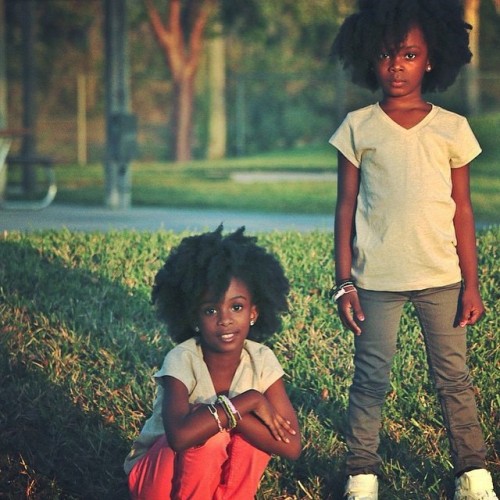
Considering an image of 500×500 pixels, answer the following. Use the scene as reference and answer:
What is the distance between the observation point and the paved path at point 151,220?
1216 centimetres

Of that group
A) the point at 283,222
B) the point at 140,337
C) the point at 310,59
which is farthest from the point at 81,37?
the point at 140,337

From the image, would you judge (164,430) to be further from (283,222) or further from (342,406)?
(283,222)

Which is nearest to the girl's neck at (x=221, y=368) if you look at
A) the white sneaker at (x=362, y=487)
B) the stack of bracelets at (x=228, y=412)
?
the stack of bracelets at (x=228, y=412)

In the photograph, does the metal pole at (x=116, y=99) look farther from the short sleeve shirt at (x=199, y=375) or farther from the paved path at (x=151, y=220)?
the short sleeve shirt at (x=199, y=375)

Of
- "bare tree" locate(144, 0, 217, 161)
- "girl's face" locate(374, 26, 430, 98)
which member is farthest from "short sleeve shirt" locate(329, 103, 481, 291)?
"bare tree" locate(144, 0, 217, 161)

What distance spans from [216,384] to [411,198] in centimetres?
98

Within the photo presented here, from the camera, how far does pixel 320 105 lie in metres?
37.9

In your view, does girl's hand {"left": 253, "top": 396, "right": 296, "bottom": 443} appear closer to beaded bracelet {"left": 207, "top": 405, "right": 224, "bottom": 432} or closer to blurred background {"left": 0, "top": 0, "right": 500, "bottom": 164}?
beaded bracelet {"left": 207, "top": 405, "right": 224, "bottom": 432}

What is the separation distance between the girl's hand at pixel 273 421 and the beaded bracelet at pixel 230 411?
0.27 feet

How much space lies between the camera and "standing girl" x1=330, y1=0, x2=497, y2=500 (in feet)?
16.4

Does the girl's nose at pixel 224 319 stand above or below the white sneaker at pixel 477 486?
above

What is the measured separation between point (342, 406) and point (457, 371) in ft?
3.87

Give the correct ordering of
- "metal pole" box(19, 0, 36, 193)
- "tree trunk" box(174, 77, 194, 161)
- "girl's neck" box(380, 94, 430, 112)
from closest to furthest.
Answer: "girl's neck" box(380, 94, 430, 112)
"metal pole" box(19, 0, 36, 193)
"tree trunk" box(174, 77, 194, 161)

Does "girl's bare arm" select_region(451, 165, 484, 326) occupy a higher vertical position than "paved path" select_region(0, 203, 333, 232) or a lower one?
higher
